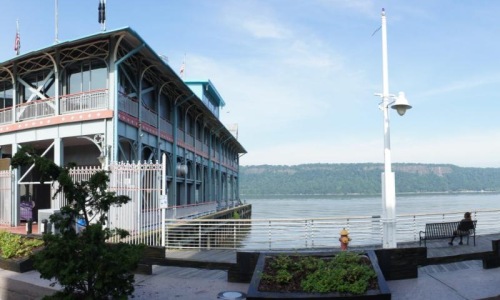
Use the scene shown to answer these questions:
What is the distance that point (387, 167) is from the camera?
1132 cm

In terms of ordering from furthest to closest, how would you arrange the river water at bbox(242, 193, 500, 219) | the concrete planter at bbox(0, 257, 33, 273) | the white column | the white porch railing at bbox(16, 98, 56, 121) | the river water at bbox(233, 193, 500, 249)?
the river water at bbox(242, 193, 500, 219) → the white porch railing at bbox(16, 98, 56, 121) → the river water at bbox(233, 193, 500, 249) → the white column → the concrete planter at bbox(0, 257, 33, 273)

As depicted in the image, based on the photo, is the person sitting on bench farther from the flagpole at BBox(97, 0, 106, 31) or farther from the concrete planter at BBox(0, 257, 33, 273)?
the flagpole at BBox(97, 0, 106, 31)

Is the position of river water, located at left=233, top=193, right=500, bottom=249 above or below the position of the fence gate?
below

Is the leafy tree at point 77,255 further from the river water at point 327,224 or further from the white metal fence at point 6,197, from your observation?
the white metal fence at point 6,197

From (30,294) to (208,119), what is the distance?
1009 inches

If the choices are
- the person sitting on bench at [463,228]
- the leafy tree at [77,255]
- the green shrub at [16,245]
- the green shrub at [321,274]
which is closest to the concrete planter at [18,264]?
the green shrub at [16,245]

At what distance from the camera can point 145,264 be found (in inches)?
373

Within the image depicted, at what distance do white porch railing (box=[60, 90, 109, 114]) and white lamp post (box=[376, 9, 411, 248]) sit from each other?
411 inches

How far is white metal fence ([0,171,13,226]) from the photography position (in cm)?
1841

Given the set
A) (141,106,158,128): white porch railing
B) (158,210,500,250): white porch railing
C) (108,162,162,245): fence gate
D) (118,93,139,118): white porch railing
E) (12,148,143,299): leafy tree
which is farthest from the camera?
(141,106,158,128): white porch railing

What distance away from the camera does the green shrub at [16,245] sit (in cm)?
1031

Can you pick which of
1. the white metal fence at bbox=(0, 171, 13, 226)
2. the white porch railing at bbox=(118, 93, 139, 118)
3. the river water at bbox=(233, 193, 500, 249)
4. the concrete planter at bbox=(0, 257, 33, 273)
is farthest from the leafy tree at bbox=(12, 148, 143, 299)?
the white metal fence at bbox=(0, 171, 13, 226)

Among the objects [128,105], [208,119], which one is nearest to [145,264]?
[128,105]

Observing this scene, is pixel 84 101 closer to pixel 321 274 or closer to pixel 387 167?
pixel 387 167
